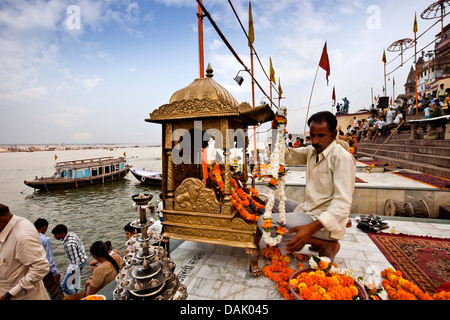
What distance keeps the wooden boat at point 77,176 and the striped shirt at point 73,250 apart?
21992 mm

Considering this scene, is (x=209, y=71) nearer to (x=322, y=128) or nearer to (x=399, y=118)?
(x=322, y=128)

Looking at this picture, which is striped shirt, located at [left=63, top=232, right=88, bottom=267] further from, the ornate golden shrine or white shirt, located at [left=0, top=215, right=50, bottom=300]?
the ornate golden shrine

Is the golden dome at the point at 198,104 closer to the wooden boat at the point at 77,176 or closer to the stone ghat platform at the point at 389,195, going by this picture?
the stone ghat platform at the point at 389,195

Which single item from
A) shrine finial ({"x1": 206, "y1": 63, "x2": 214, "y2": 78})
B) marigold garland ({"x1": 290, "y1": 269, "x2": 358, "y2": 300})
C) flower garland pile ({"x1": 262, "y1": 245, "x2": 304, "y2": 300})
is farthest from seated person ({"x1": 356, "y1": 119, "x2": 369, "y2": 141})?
marigold garland ({"x1": 290, "y1": 269, "x2": 358, "y2": 300})

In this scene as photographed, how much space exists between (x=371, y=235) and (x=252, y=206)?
2.52 metres

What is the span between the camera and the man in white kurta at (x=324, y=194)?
2.34m

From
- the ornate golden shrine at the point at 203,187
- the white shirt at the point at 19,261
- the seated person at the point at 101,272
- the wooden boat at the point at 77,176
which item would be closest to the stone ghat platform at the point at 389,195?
the ornate golden shrine at the point at 203,187

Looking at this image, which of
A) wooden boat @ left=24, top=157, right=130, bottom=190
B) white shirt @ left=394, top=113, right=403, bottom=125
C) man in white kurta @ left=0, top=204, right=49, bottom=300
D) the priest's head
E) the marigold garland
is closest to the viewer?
the marigold garland

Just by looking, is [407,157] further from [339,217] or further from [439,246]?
[339,217]

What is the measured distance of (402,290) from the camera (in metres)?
2.34

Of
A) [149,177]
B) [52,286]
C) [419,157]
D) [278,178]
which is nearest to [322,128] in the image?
[278,178]

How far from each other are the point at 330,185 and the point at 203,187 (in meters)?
1.81

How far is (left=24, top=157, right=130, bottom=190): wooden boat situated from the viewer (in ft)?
70.4
